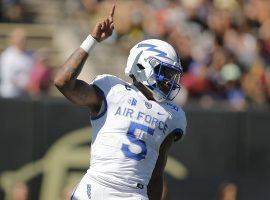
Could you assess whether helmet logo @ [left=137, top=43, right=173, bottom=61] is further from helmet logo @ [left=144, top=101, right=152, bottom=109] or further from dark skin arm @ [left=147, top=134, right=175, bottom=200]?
dark skin arm @ [left=147, top=134, right=175, bottom=200]

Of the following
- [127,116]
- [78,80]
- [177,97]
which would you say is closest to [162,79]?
[127,116]

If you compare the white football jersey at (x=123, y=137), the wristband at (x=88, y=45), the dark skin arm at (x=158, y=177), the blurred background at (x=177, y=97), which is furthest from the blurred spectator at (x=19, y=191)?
the wristband at (x=88, y=45)

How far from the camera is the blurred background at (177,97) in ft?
31.5

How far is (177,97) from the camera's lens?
1144 cm

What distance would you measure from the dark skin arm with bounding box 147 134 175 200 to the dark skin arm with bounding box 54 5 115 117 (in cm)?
57

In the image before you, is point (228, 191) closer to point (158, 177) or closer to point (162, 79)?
point (158, 177)

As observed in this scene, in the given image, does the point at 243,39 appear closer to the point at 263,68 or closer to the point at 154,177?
the point at 263,68

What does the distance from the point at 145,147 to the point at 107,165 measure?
0.91ft

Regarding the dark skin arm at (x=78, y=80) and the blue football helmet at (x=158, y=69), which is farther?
the blue football helmet at (x=158, y=69)

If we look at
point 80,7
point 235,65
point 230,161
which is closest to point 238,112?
point 230,161

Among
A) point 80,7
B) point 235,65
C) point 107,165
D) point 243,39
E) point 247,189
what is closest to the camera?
point 107,165

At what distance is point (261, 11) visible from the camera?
13789mm

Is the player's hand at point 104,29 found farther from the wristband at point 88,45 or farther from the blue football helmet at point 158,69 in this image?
the blue football helmet at point 158,69

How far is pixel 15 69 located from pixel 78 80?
552 cm
